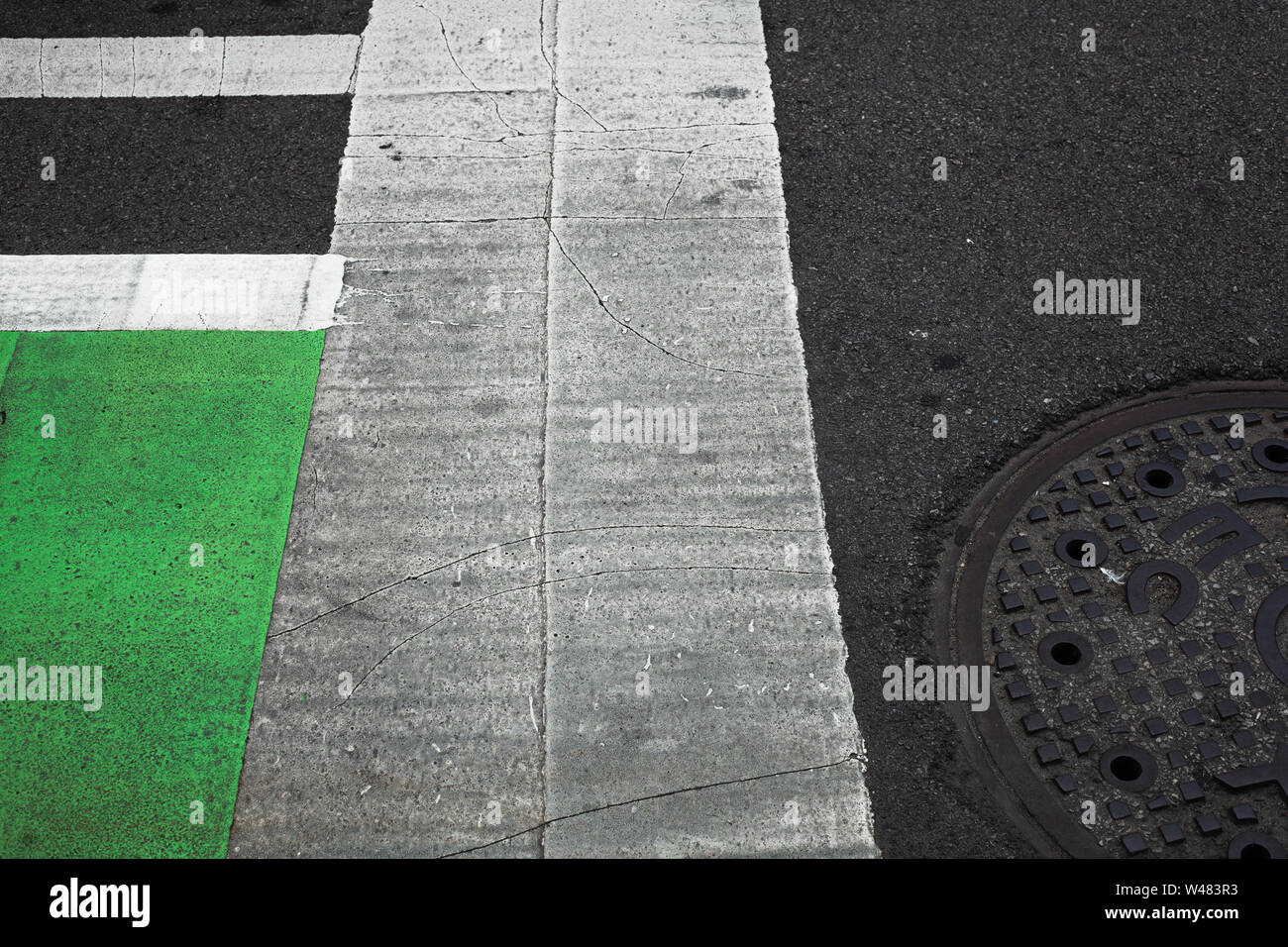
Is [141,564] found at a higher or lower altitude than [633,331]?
lower

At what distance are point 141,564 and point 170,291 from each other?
166cm

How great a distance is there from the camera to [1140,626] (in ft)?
14.2

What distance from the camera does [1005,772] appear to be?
4023 mm

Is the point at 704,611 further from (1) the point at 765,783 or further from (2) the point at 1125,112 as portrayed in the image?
(2) the point at 1125,112

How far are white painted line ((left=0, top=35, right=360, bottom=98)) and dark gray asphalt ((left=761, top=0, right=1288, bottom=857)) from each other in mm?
2751

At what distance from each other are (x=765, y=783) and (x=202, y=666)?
2.20 meters

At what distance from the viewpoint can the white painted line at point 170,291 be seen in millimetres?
5508

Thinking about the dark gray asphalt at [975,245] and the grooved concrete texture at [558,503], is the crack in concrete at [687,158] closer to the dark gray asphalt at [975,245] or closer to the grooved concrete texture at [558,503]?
the grooved concrete texture at [558,503]
